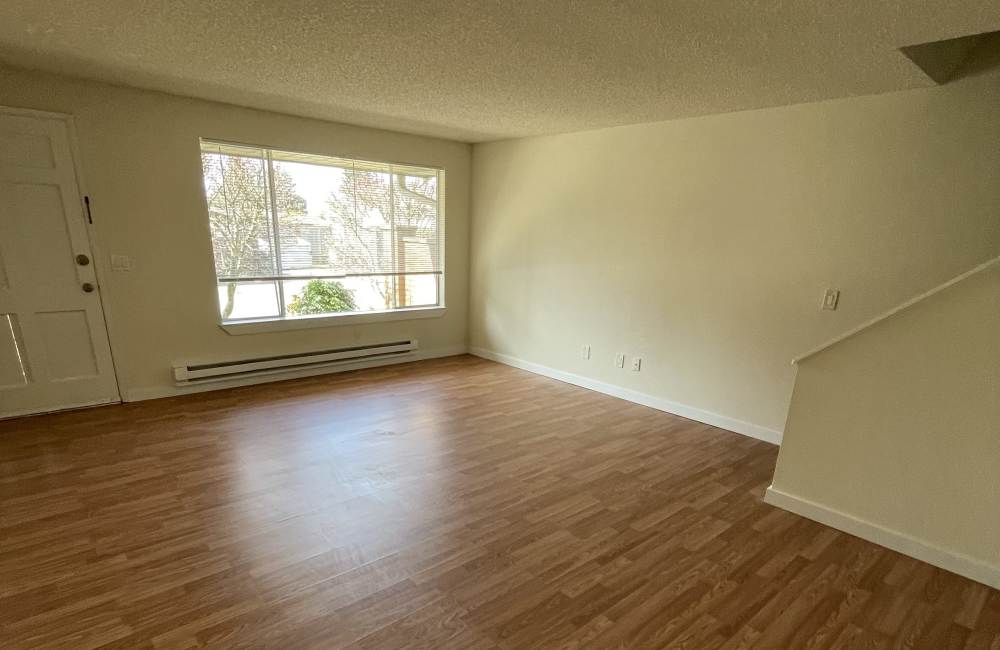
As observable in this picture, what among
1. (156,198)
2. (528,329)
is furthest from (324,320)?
(528,329)

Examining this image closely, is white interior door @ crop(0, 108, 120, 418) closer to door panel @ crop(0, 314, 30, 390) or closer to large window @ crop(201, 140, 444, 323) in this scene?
door panel @ crop(0, 314, 30, 390)

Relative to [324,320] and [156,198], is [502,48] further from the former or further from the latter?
[324,320]

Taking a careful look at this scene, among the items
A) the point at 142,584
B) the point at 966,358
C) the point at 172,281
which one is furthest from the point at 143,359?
the point at 966,358

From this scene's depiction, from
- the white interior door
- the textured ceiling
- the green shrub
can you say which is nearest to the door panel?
the white interior door

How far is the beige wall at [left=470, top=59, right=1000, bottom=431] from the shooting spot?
2.57 meters

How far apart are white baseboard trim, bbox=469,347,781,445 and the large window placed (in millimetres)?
1280

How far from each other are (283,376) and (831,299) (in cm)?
456

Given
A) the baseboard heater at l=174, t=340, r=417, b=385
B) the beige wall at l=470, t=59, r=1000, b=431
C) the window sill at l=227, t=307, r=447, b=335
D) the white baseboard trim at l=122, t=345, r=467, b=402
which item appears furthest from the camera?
the window sill at l=227, t=307, r=447, b=335

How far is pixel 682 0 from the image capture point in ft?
5.59

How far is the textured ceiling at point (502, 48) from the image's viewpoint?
182 centimetres

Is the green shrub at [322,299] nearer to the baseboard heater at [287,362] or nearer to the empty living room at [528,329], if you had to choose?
the empty living room at [528,329]

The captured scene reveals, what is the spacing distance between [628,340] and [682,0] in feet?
9.19

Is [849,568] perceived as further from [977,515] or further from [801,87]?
[801,87]

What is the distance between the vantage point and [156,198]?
11.7ft
